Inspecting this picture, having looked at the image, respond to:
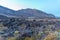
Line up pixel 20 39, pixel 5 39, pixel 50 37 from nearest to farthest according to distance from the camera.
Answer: pixel 50 37, pixel 20 39, pixel 5 39

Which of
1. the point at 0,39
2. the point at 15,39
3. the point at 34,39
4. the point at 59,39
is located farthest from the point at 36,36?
the point at 59,39

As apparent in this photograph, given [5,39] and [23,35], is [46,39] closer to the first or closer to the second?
[23,35]

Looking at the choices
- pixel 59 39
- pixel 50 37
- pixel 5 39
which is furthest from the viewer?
pixel 5 39

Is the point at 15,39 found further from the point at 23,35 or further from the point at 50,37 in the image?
the point at 50,37

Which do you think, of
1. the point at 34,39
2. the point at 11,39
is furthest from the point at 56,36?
the point at 11,39

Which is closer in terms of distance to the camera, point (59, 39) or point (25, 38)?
point (59, 39)

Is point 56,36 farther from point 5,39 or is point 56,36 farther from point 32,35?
point 5,39

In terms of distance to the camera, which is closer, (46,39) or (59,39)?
(59,39)

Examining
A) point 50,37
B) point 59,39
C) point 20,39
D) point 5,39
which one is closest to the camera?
point 59,39
